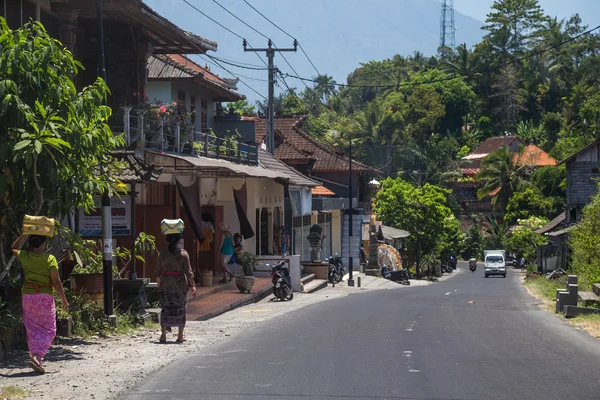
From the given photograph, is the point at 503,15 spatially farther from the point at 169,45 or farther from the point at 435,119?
the point at 169,45

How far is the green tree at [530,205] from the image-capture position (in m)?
81.3

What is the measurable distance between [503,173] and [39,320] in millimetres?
75607

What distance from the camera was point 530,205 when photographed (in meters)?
81.3

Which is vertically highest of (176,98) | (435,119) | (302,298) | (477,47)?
(477,47)

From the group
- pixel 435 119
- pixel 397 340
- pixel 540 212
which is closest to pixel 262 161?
pixel 397 340

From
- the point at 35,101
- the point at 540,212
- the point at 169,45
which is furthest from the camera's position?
the point at 540,212

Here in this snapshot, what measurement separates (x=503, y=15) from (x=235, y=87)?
276 feet

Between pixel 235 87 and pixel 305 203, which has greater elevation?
pixel 235 87

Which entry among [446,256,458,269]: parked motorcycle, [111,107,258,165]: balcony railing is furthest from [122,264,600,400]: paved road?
[446,256,458,269]: parked motorcycle

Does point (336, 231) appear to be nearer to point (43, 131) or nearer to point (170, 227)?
point (170, 227)

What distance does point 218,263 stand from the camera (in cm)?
3111

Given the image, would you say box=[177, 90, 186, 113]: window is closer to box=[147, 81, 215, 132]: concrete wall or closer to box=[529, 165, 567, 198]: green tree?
box=[147, 81, 215, 132]: concrete wall

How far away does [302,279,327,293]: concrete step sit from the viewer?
1293 inches

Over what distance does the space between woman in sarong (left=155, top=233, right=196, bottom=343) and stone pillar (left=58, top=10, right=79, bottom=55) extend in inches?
309
